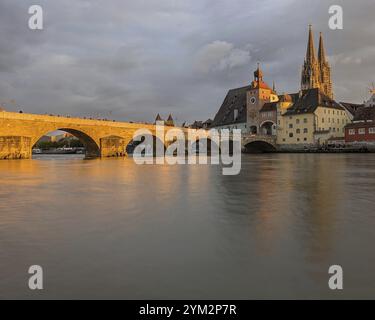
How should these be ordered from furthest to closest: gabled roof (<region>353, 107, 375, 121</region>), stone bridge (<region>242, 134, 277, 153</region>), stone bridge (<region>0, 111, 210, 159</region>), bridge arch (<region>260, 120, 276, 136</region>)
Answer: bridge arch (<region>260, 120, 276, 136</region>) → stone bridge (<region>242, 134, 277, 153</region>) → gabled roof (<region>353, 107, 375, 121</region>) → stone bridge (<region>0, 111, 210, 159</region>)

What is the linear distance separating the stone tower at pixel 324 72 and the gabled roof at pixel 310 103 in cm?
2870

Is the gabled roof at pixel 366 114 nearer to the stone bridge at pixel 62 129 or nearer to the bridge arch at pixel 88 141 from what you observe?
the stone bridge at pixel 62 129

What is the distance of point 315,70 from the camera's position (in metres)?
106

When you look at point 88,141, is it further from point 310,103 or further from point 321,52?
point 321,52

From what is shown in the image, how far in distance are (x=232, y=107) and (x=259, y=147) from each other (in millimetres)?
22018

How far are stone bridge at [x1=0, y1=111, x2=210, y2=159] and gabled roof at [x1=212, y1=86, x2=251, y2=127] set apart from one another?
43984 millimetres

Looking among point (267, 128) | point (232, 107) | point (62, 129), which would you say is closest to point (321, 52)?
point (232, 107)

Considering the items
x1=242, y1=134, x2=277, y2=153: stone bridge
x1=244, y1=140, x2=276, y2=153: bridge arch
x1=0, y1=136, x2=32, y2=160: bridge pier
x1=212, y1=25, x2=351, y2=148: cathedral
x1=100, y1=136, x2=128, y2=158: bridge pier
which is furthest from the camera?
x1=244, y1=140, x2=276, y2=153: bridge arch

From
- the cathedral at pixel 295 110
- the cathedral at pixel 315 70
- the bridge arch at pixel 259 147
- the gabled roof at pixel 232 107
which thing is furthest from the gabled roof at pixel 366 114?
the gabled roof at pixel 232 107

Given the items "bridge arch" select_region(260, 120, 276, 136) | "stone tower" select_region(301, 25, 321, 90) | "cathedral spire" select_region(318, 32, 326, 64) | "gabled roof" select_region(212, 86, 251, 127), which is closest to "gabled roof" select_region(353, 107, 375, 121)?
"bridge arch" select_region(260, 120, 276, 136)

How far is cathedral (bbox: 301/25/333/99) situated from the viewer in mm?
105938

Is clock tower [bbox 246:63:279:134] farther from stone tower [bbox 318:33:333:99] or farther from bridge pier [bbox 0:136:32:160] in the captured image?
bridge pier [bbox 0:136:32:160]

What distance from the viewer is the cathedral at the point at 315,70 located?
106m
